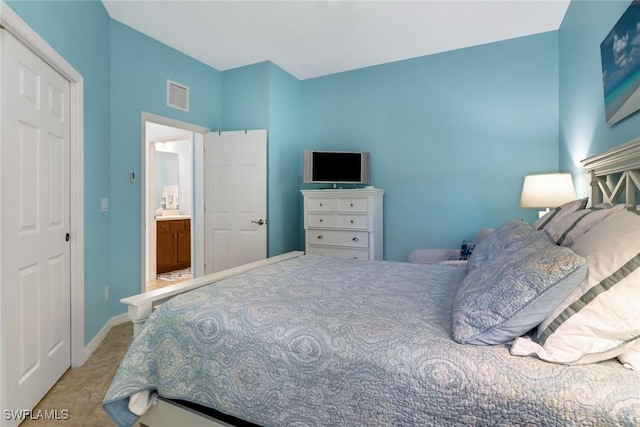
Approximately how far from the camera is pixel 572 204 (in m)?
1.74

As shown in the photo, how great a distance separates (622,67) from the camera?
1.61 meters

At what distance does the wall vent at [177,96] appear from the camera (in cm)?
351

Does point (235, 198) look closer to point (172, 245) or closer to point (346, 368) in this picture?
point (172, 245)

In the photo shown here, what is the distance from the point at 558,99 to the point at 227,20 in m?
3.19

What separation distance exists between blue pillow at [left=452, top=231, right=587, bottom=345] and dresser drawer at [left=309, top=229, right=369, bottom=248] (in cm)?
250

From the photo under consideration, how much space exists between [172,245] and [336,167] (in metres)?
3.08

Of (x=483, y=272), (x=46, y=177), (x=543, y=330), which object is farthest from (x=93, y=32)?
(x=543, y=330)

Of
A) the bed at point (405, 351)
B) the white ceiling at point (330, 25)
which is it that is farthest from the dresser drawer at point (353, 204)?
the bed at point (405, 351)

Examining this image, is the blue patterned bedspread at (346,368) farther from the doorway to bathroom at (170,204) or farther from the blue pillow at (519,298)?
the doorway to bathroom at (170,204)

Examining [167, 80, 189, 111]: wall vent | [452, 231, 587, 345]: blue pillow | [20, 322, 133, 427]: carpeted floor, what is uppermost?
[167, 80, 189, 111]: wall vent

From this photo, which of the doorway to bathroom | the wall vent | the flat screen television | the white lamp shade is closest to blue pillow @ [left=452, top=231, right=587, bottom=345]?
the white lamp shade

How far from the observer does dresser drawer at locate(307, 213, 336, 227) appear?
146 inches

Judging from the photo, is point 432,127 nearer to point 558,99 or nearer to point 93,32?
point 558,99

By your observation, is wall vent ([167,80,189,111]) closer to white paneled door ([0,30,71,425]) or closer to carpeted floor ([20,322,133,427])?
white paneled door ([0,30,71,425])
